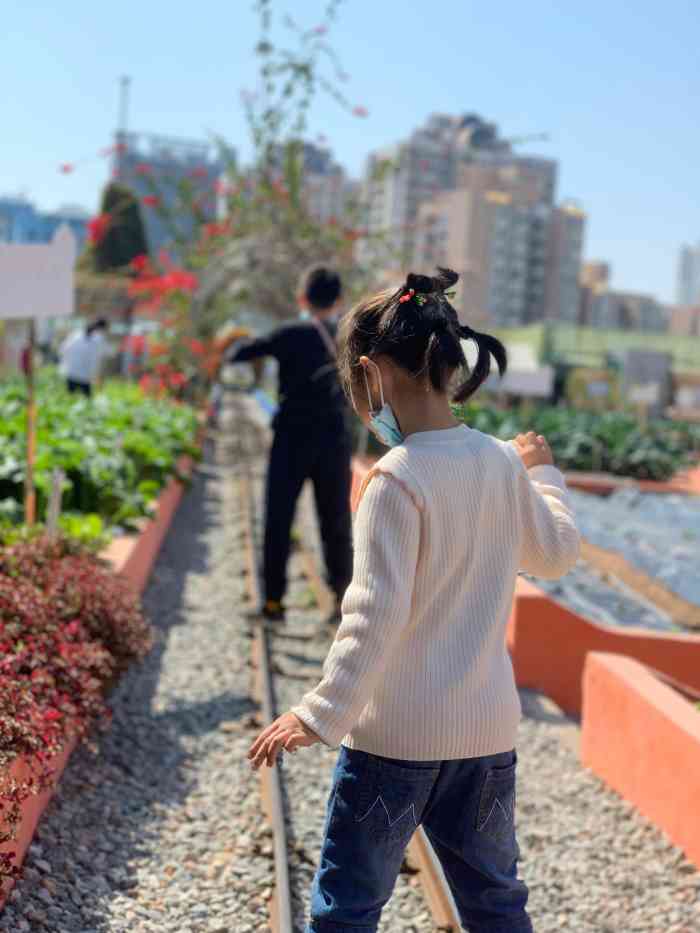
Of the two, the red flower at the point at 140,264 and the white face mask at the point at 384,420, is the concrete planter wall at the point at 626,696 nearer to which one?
the white face mask at the point at 384,420

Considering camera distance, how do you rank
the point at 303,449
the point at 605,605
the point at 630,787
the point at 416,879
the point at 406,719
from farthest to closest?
the point at 605,605, the point at 303,449, the point at 630,787, the point at 416,879, the point at 406,719

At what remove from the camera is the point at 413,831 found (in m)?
2.50

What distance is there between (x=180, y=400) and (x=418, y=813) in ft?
54.5

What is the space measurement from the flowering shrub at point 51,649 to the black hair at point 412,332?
1.54 meters

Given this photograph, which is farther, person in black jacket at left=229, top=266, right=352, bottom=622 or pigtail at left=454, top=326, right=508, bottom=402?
person in black jacket at left=229, top=266, right=352, bottom=622

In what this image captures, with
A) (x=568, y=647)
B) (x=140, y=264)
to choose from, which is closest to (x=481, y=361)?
(x=568, y=647)

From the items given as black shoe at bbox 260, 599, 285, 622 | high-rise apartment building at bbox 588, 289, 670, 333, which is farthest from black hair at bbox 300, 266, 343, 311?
high-rise apartment building at bbox 588, 289, 670, 333

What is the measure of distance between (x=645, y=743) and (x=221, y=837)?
169cm

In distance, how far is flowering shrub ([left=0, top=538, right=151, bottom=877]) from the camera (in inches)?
137

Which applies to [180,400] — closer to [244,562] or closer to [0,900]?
[244,562]

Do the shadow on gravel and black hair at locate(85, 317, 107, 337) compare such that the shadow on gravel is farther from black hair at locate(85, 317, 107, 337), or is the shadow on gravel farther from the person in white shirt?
the person in white shirt

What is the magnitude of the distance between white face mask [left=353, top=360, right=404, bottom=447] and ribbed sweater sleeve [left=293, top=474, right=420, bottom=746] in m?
0.15

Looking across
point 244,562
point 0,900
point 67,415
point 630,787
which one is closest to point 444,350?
point 0,900

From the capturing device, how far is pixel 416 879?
13.5 ft
